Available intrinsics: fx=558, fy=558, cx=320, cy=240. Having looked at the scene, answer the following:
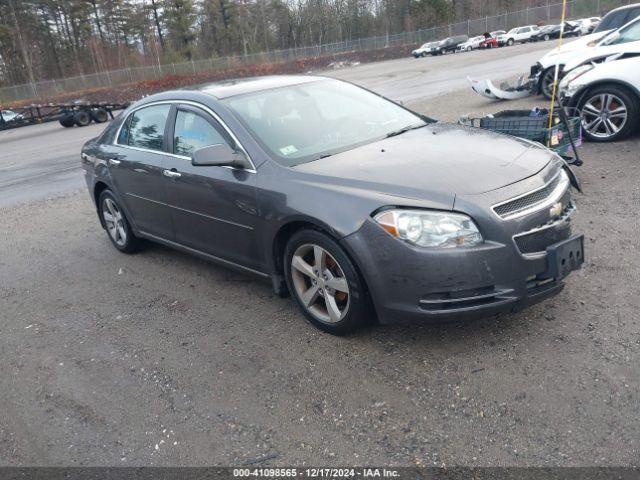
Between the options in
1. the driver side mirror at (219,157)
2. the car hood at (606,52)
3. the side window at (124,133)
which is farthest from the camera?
the car hood at (606,52)

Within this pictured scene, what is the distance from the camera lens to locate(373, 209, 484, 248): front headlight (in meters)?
3.18

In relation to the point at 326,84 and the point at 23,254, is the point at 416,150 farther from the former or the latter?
the point at 23,254

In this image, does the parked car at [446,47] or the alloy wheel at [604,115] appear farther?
the parked car at [446,47]

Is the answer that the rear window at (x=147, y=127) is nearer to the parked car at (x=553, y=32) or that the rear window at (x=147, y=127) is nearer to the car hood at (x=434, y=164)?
the car hood at (x=434, y=164)

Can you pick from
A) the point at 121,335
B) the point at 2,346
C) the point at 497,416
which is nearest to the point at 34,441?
the point at 121,335

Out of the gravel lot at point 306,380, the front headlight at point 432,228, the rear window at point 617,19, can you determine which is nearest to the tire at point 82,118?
the rear window at point 617,19

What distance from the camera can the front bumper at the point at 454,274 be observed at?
316cm

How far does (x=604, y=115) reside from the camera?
8070 millimetres

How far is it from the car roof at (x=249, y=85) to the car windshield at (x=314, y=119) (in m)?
0.08

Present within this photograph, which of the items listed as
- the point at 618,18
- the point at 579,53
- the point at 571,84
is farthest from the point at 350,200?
the point at 618,18

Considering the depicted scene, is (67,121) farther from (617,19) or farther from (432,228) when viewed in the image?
(432,228)

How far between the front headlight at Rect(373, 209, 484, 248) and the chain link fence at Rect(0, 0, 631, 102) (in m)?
52.0

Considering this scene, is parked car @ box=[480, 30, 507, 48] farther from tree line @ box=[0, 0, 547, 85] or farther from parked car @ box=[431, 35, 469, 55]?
tree line @ box=[0, 0, 547, 85]

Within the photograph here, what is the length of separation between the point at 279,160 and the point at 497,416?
217 cm
